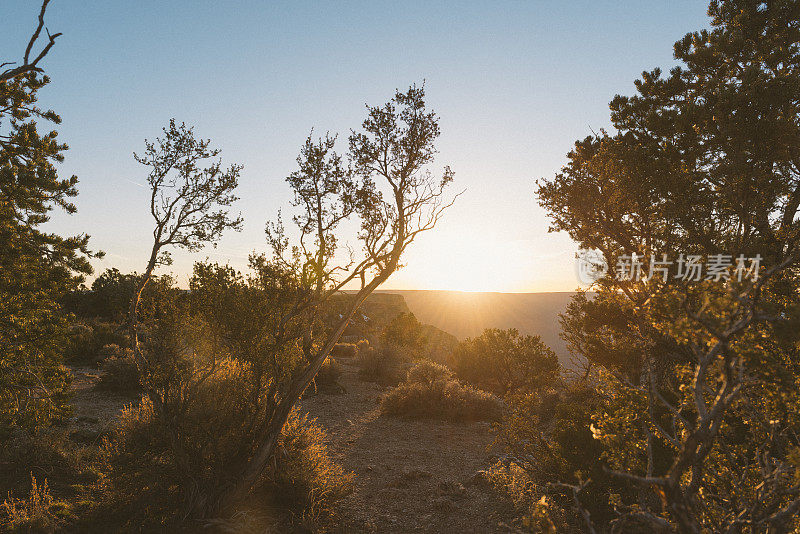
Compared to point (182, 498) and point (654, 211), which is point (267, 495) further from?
point (654, 211)

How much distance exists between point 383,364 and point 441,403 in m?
7.76

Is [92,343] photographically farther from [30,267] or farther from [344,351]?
[30,267]

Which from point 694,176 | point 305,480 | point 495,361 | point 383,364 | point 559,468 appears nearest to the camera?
point 305,480

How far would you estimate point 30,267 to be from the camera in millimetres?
6867

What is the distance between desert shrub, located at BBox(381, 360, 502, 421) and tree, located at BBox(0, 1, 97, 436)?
11431 mm

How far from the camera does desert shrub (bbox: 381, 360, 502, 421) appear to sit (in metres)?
15.7

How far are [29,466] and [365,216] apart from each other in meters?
8.61

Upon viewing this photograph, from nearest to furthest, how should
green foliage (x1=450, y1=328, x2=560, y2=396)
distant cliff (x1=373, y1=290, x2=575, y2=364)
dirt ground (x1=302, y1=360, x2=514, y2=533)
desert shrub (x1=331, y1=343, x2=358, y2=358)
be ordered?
dirt ground (x1=302, y1=360, x2=514, y2=533) → green foliage (x1=450, y1=328, x2=560, y2=396) → desert shrub (x1=331, y1=343, x2=358, y2=358) → distant cliff (x1=373, y1=290, x2=575, y2=364)

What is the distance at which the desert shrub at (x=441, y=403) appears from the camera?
15703 mm

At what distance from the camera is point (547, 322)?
356 feet

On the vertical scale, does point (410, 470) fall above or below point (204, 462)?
below

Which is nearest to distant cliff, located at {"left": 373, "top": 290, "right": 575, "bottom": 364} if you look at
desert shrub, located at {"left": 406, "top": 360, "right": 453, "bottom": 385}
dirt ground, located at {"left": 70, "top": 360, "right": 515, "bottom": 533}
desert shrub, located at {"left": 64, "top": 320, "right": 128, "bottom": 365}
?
desert shrub, located at {"left": 64, "top": 320, "right": 128, "bottom": 365}

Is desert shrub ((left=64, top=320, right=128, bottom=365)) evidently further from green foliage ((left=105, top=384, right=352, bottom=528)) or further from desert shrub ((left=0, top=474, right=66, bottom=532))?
desert shrub ((left=0, top=474, right=66, bottom=532))

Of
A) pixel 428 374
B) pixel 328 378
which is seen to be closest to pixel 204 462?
pixel 428 374
